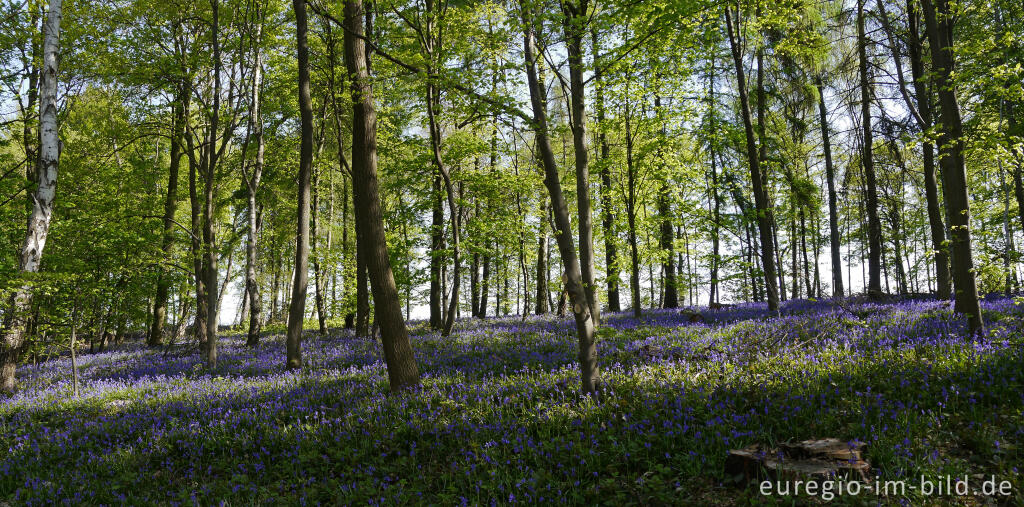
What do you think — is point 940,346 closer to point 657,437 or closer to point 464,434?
point 657,437

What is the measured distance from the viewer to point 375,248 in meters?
7.07

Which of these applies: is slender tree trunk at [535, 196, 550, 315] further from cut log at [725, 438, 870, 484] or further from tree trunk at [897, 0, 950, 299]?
cut log at [725, 438, 870, 484]

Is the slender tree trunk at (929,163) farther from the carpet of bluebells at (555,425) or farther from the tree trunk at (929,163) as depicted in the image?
the carpet of bluebells at (555,425)

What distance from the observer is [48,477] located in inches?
215

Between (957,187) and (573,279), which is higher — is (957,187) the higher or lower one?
the higher one

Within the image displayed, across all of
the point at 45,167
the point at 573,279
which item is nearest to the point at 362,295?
the point at 45,167

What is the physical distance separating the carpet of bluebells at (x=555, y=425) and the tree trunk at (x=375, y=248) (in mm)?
504

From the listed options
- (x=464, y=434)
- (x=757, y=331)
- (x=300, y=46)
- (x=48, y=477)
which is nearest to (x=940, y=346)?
(x=757, y=331)

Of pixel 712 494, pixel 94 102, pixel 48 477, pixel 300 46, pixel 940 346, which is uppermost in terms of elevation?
pixel 94 102

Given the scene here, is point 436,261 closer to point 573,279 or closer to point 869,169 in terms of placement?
point 573,279

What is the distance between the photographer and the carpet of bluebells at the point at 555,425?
13.1 feet

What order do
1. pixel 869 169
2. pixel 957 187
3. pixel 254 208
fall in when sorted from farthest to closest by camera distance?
pixel 869 169 < pixel 254 208 < pixel 957 187

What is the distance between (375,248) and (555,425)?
149 inches

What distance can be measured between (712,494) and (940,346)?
4.30 meters
